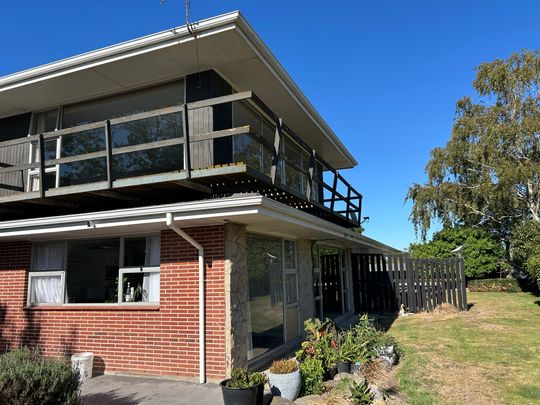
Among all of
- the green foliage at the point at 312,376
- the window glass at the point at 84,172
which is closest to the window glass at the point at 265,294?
the green foliage at the point at 312,376

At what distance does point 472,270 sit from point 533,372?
64.8 feet

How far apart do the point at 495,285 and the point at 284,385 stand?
2193 centimetres

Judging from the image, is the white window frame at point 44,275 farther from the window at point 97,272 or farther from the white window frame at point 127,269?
the white window frame at point 127,269

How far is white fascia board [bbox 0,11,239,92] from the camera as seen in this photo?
6652 mm

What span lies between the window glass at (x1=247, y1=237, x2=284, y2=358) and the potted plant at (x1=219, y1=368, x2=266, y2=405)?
2024 mm

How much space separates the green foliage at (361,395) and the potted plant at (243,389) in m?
1.18

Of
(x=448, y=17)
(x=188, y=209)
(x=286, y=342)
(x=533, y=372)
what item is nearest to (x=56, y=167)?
(x=188, y=209)

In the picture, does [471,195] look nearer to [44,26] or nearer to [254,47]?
[254,47]

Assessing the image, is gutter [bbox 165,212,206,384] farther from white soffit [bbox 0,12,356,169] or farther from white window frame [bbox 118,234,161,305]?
white soffit [bbox 0,12,356,169]

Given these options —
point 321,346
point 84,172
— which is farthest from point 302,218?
point 84,172

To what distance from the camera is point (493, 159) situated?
23266mm

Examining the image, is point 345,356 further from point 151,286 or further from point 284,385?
point 151,286

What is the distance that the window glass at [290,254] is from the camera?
9617mm

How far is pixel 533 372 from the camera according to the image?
717 centimetres
